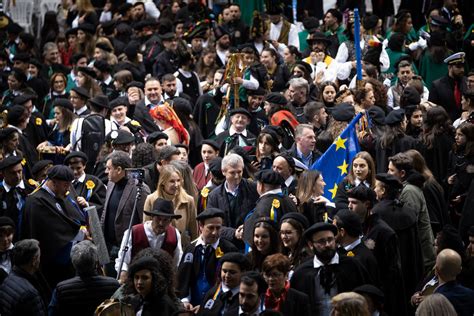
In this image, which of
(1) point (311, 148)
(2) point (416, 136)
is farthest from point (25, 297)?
(2) point (416, 136)

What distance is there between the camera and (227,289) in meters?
12.4

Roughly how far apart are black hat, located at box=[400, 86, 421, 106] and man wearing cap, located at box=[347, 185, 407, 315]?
455 cm

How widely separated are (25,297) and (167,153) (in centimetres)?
354

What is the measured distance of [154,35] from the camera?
24.1 meters

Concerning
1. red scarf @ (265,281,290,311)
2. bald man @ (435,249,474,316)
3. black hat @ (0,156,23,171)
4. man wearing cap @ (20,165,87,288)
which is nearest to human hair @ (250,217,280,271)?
red scarf @ (265,281,290,311)

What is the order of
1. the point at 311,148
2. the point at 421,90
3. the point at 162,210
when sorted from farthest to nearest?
the point at 421,90 < the point at 311,148 < the point at 162,210

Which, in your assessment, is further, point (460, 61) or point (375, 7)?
point (375, 7)

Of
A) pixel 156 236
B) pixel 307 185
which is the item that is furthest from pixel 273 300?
pixel 307 185

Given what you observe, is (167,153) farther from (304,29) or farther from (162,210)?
(304,29)

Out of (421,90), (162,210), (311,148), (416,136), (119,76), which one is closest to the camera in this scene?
(162,210)

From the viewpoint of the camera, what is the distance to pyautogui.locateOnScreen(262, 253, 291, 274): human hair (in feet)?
40.0

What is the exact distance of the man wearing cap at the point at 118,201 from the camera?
14.8 m

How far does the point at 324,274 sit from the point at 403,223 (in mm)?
2038

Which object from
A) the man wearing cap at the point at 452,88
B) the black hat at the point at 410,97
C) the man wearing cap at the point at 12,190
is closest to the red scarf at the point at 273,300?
the man wearing cap at the point at 12,190
